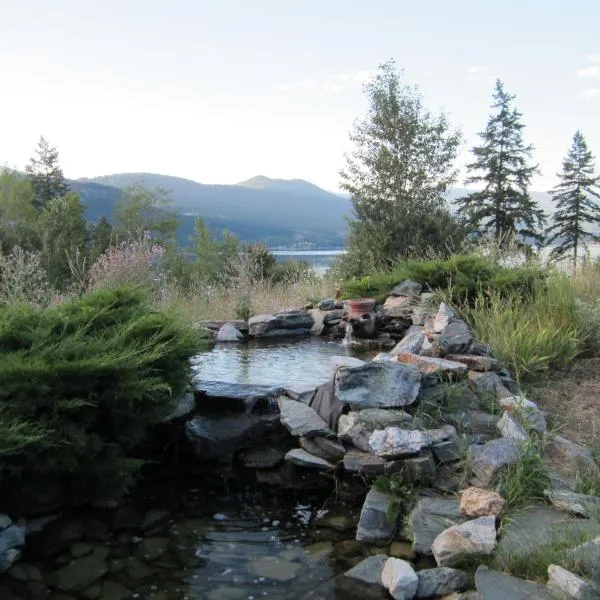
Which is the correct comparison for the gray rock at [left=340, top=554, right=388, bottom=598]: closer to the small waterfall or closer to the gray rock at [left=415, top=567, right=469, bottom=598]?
the gray rock at [left=415, top=567, right=469, bottom=598]

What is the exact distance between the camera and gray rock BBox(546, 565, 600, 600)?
2.32 m

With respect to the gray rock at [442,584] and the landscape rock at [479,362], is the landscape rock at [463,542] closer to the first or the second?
the gray rock at [442,584]

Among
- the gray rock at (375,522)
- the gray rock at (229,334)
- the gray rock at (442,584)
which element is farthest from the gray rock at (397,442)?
the gray rock at (229,334)

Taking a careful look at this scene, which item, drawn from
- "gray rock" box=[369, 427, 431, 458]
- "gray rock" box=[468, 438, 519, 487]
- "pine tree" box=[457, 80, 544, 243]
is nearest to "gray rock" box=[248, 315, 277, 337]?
"gray rock" box=[369, 427, 431, 458]

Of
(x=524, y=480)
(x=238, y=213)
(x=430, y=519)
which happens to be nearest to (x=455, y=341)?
(x=524, y=480)

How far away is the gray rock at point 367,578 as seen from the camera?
9.05ft

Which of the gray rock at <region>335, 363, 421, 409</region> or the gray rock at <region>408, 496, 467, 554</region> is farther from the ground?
the gray rock at <region>335, 363, 421, 409</region>

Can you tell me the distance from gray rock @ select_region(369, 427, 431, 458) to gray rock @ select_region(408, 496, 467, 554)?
10.9 inches

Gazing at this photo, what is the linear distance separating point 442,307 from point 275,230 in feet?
414

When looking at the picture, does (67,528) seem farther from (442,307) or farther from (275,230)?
(275,230)

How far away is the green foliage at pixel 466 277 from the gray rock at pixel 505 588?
146 inches

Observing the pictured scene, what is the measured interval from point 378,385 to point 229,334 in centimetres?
303

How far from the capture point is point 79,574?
290 centimetres

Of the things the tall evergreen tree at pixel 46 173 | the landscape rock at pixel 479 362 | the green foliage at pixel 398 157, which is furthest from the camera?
the tall evergreen tree at pixel 46 173
